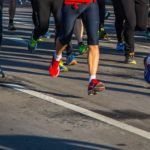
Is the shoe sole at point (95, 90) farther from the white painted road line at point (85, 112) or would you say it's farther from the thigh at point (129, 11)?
the thigh at point (129, 11)

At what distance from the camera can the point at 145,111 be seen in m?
7.79

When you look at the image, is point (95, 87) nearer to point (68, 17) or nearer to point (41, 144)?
point (68, 17)

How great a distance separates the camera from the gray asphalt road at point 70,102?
21.4 feet

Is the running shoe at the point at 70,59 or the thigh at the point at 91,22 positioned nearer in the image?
the thigh at the point at 91,22

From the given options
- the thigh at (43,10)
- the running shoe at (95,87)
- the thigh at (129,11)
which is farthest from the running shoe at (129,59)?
the running shoe at (95,87)

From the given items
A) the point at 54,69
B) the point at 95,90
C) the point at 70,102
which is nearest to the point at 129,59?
the point at 54,69

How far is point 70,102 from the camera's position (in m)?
8.16

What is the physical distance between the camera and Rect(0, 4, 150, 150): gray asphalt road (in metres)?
6.52

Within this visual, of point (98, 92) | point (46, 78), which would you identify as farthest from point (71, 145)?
point (46, 78)

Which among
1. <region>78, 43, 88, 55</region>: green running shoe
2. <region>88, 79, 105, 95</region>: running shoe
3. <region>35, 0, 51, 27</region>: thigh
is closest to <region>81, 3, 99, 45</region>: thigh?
<region>88, 79, 105, 95</region>: running shoe

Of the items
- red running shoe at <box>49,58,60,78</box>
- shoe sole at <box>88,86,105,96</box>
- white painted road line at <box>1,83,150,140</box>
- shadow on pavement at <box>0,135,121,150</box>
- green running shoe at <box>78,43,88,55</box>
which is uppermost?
green running shoe at <box>78,43,88,55</box>

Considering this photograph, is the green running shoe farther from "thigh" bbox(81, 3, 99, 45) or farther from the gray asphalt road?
"thigh" bbox(81, 3, 99, 45)

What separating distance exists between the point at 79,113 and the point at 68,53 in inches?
129

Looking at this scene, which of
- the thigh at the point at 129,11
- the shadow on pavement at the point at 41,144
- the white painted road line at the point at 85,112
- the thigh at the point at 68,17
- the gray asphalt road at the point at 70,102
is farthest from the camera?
the thigh at the point at 129,11
